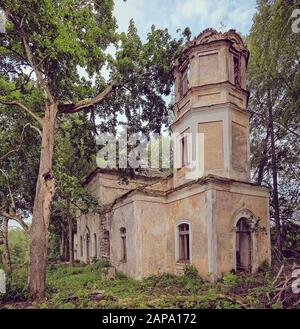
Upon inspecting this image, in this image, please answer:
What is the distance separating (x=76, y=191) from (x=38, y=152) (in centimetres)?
326

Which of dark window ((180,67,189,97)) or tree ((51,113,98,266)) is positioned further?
tree ((51,113,98,266))

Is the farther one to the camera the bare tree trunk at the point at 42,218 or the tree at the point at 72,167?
the tree at the point at 72,167

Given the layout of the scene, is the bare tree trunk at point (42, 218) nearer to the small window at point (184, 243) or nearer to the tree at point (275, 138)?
the small window at point (184, 243)

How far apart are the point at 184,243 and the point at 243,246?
7.36 feet

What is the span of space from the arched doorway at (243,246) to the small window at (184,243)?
1.87 meters

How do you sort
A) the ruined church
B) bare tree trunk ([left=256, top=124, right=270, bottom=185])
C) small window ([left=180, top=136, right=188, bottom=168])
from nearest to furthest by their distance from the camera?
the ruined church < small window ([left=180, top=136, right=188, bottom=168]) < bare tree trunk ([left=256, top=124, right=270, bottom=185])

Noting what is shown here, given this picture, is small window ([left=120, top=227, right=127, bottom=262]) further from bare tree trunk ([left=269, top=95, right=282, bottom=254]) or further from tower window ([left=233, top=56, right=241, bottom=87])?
tower window ([left=233, top=56, right=241, bottom=87])

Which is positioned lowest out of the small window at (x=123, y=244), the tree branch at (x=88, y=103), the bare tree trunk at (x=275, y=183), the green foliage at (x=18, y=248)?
the green foliage at (x=18, y=248)

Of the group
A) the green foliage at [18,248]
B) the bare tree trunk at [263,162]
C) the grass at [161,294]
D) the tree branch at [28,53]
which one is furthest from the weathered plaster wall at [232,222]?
Result: the green foliage at [18,248]

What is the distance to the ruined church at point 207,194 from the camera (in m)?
10.6

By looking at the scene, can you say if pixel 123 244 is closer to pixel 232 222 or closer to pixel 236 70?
pixel 232 222

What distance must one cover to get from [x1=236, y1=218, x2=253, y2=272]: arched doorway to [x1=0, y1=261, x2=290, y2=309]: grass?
0.87 metres

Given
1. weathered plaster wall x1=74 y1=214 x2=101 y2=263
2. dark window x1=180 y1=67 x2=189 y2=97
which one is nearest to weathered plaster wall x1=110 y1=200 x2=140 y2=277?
weathered plaster wall x1=74 y1=214 x2=101 y2=263

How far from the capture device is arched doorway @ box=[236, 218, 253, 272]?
1132cm
